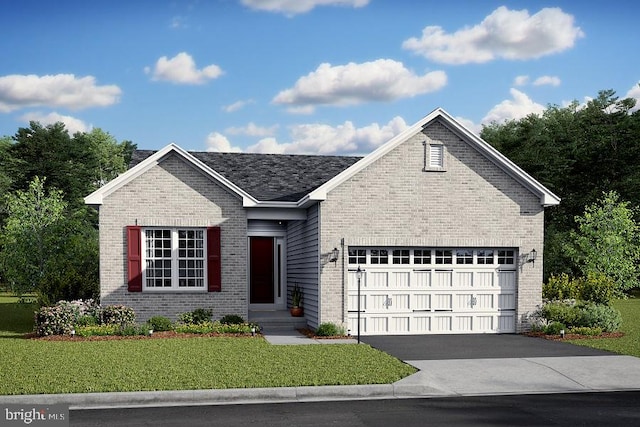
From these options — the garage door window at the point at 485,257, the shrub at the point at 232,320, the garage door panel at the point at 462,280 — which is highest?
the garage door window at the point at 485,257

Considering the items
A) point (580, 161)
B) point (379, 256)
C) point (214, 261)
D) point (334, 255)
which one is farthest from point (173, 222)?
point (580, 161)

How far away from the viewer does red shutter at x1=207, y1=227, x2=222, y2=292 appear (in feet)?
66.6

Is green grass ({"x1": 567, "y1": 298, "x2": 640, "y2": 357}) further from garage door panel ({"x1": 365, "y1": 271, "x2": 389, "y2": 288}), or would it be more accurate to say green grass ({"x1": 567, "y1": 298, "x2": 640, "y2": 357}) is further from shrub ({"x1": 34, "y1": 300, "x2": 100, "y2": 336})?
shrub ({"x1": 34, "y1": 300, "x2": 100, "y2": 336})

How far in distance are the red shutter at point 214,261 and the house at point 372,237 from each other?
0.03 metres

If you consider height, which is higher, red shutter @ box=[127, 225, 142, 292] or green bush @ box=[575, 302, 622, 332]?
red shutter @ box=[127, 225, 142, 292]

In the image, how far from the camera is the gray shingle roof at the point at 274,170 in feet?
71.4

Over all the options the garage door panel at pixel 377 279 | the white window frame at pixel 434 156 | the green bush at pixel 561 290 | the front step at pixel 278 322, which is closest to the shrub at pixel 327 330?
the garage door panel at pixel 377 279

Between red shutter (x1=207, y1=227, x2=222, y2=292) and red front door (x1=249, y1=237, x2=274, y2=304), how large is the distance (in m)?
3.33

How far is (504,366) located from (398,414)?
4.71 m

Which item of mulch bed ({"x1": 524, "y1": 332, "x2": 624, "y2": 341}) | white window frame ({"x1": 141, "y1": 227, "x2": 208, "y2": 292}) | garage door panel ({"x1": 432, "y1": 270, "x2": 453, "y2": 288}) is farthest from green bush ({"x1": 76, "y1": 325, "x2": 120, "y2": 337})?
mulch bed ({"x1": 524, "y1": 332, "x2": 624, "y2": 341})

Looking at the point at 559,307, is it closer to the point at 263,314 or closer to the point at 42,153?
the point at 263,314

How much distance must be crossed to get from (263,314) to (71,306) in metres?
5.86

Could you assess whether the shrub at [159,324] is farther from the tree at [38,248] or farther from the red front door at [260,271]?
the red front door at [260,271]

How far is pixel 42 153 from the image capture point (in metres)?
62.8
